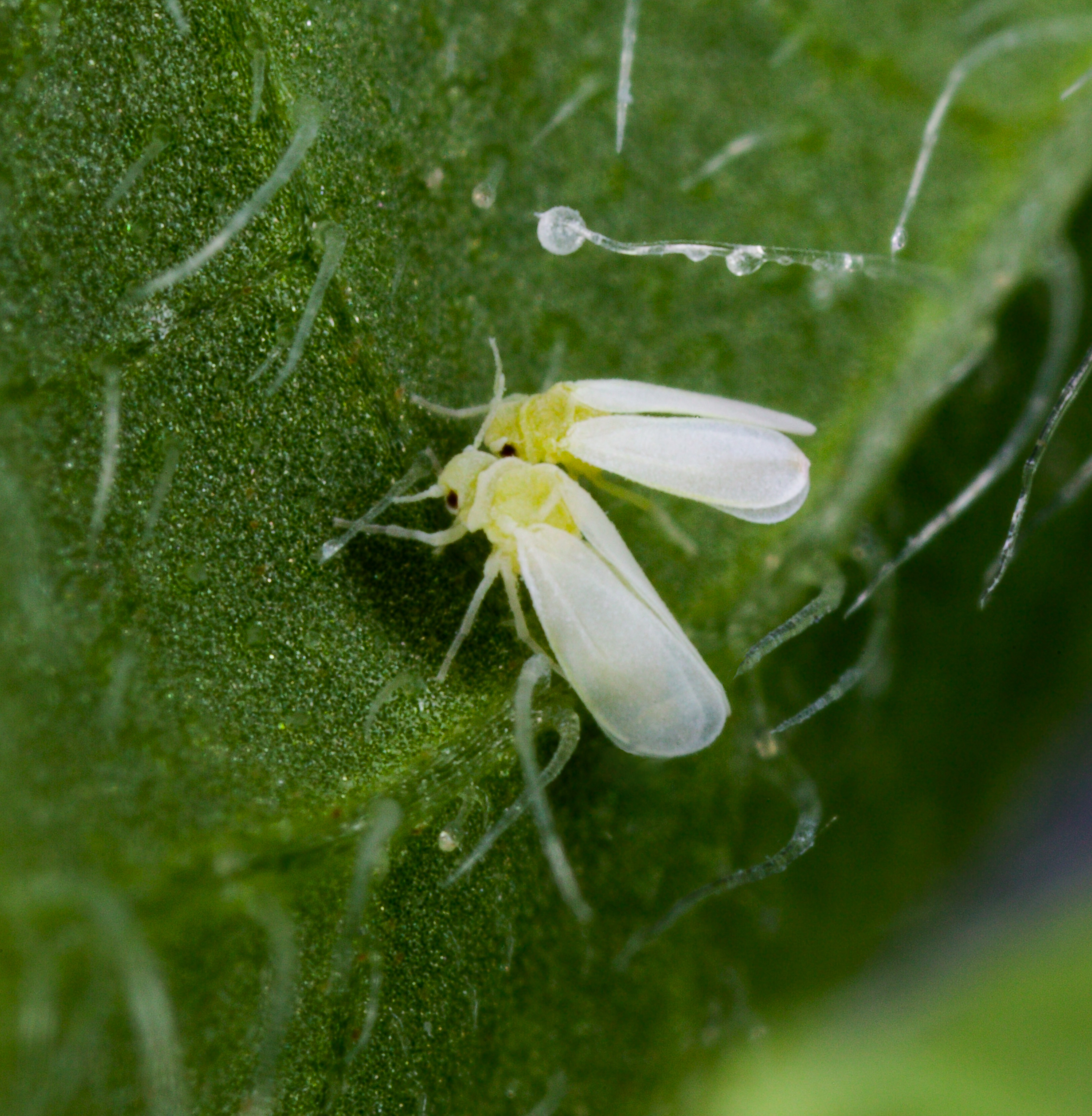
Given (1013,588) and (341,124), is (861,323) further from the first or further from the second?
(341,124)

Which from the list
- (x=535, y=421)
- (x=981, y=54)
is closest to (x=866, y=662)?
A: (x=535, y=421)

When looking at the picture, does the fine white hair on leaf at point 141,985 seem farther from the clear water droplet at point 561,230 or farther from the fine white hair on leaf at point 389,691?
the clear water droplet at point 561,230

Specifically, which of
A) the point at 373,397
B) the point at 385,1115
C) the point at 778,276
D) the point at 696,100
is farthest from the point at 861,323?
the point at 385,1115

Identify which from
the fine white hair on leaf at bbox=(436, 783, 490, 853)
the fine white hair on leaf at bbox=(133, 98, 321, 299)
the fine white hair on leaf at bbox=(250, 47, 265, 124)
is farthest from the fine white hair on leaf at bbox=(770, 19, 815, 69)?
the fine white hair on leaf at bbox=(436, 783, 490, 853)

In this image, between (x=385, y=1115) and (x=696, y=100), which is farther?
(x=696, y=100)

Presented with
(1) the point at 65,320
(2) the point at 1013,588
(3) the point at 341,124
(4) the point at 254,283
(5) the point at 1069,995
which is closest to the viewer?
(1) the point at 65,320

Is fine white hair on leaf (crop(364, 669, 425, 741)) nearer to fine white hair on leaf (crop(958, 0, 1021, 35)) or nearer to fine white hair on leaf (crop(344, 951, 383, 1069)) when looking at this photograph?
fine white hair on leaf (crop(344, 951, 383, 1069))

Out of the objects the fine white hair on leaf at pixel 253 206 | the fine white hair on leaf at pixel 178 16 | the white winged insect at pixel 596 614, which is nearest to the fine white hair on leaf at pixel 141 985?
the white winged insect at pixel 596 614
